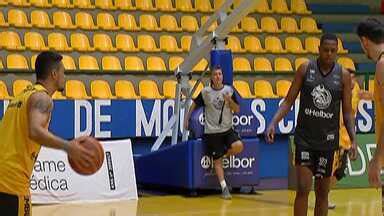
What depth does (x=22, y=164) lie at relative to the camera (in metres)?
5.54

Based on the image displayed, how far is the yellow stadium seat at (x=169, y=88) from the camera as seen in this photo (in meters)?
15.1

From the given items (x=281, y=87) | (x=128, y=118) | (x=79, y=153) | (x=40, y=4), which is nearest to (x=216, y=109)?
(x=128, y=118)

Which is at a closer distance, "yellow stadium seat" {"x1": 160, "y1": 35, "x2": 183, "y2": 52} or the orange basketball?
the orange basketball

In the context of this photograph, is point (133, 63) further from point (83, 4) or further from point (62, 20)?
point (83, 4)

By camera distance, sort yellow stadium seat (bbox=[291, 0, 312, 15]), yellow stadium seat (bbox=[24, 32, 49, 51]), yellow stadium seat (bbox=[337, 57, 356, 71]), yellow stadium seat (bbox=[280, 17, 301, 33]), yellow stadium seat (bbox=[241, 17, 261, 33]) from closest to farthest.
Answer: yellow stadium seat (bbox=[24, 32, 49, 51]), yellow stadium seat (bbox=[337, 57, 356, 71]), yellow stadium seat (bbox=[241, 17, 261, 33]), yellow stadium seat (bbox=[280, 17, 301, 33]), yellow stadium seat (bbox=[291, 0, 312, 15])

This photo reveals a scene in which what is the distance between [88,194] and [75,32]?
15.9 feet

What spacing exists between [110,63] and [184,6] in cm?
331

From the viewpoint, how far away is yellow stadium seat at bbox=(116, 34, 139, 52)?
16.4 m

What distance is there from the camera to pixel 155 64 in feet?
52.9

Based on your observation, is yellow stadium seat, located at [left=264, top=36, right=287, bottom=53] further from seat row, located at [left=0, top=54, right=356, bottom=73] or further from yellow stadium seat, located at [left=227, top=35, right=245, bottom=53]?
yellow stadium seat, located at [left=227, top=35, right=245, bottom=53]

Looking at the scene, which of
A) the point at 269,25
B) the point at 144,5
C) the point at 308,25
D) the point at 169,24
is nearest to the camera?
the point at 169,24

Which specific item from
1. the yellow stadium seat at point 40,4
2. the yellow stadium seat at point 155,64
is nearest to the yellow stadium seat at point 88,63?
the yellow stadium seat at point 155,64

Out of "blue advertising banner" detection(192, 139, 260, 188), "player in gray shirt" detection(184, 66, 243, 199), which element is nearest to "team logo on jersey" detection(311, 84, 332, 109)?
"player in gray shirt" detection(184, 66, 243, 199)

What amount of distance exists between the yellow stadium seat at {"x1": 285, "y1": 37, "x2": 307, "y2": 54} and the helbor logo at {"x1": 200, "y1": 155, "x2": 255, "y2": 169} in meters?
4.88
